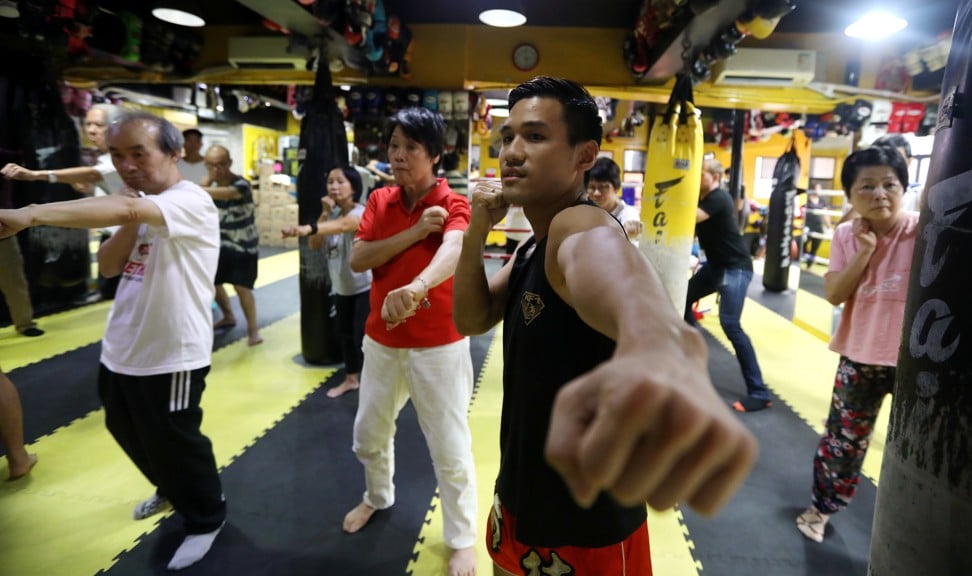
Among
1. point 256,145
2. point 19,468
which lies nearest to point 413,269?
point 19,468

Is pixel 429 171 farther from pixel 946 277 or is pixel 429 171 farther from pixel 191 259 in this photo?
pixel 946 277

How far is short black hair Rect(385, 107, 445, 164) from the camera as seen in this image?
6.45 ft

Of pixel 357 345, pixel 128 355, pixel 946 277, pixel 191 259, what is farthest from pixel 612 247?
pixel 357 345

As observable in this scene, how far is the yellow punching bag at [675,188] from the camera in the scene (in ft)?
10.7

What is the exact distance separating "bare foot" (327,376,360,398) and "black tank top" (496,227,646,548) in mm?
2926

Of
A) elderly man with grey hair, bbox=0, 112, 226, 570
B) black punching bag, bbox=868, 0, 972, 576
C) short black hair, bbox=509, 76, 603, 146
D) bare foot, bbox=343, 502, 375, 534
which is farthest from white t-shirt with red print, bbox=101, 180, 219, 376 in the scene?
black punching bag, bbox=868, 0, 972, 576

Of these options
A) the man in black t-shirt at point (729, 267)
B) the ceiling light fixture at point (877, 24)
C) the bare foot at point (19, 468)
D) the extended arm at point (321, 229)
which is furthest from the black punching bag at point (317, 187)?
the ceiling light fixture at point (877, 24)

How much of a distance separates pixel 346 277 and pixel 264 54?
9.70 ft

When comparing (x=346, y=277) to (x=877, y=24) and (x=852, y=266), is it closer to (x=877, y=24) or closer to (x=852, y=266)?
(x=852, y=266)

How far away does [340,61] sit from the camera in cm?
534

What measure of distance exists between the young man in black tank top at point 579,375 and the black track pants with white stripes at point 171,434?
1313 millimetres

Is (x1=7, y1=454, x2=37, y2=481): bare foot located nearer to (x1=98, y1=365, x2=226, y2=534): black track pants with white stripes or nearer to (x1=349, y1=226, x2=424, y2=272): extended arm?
(x1=98, y1=365, x2=226, y2=534): black track pants with white stripes

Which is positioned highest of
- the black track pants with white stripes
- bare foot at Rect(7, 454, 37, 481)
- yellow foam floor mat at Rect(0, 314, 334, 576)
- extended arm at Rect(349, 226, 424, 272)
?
extended arm at Rect(349, 226, 424, 272)

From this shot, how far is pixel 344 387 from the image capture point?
389 centimetres
